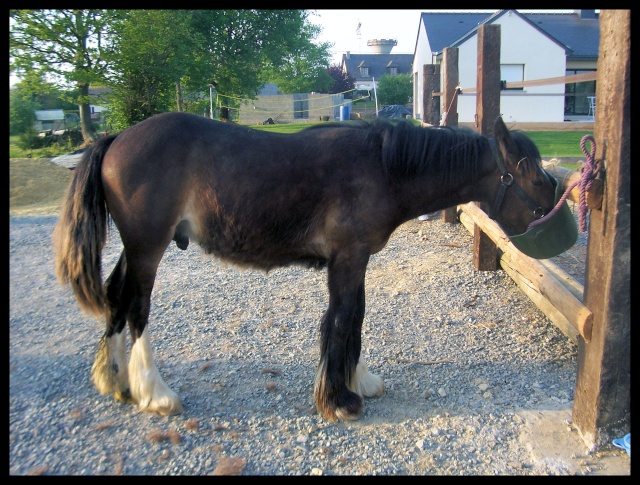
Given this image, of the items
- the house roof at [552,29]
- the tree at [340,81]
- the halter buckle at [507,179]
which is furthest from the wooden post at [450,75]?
the tree at [340,81]

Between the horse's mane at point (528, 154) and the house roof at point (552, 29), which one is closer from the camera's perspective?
the horse's mane at point (528, 154)

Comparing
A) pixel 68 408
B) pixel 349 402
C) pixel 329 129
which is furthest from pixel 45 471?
pixel 329 129

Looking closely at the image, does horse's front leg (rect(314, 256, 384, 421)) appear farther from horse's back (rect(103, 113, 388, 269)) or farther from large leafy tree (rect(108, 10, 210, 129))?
large leafy tree (rect(108, 10, 210, 129))

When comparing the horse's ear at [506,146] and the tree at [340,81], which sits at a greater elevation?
the tree at [340,81]

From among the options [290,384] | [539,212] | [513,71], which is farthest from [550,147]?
[513,71]

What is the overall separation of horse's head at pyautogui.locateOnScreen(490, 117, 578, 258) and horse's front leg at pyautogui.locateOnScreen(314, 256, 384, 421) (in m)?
0.92

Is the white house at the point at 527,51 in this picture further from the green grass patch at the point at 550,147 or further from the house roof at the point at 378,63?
the house roof at the point at 378,63

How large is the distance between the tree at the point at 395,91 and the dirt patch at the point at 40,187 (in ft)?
92.9

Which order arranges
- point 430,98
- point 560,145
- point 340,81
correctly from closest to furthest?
point 430,98, point 560,145, point 340,81

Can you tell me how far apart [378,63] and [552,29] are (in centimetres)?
2609

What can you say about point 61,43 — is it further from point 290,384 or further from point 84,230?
point 290,384

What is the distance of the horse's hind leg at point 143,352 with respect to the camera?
3.03 meters

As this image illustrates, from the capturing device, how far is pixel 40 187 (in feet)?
23.6
